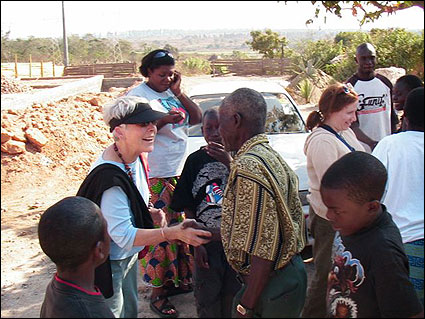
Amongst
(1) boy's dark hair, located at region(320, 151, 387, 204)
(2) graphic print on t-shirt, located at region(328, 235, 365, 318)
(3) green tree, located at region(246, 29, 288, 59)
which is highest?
(3) green tree, located at region(246, 29, 288, 59)

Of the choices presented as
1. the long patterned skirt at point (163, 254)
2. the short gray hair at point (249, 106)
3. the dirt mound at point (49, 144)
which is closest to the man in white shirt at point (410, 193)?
the short gray hair at point (249, 106)

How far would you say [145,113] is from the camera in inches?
104

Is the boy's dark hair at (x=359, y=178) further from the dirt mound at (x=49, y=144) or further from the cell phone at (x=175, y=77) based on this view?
the dirt mound at (x=49, y=144)

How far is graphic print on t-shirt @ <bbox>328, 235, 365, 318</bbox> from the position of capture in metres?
2.03

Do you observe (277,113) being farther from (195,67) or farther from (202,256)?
(195,67)

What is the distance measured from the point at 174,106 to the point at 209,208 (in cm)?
108

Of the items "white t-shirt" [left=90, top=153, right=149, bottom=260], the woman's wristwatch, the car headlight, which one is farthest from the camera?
the car headlight

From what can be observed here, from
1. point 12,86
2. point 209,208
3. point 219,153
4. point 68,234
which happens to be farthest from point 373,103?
point 12,86

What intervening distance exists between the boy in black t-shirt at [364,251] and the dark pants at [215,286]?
1.00 meters

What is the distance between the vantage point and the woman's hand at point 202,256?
3020 millimetres

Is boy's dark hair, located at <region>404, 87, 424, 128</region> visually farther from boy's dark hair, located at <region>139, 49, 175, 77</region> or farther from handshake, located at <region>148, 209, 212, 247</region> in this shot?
boy's dark hair, located at <region>139, 49, 175, 77</region>

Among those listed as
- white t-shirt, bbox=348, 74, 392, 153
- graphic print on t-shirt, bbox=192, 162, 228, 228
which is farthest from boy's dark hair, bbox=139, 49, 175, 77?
white t-shirt, bbox=348, 74, 392, 153

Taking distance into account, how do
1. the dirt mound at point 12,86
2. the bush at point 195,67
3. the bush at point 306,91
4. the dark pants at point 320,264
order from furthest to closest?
the bush at point 195,67
the bush at point 306,91
the dirt mound at point 12,86
the dark pants at point 320,264

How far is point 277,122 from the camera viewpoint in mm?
6176
